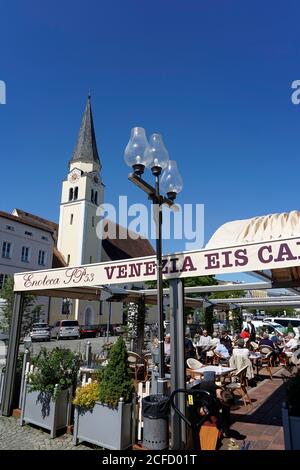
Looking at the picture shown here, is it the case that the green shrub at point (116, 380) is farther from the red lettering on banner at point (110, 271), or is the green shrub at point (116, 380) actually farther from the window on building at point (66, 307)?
the window on building at point (66, 307)

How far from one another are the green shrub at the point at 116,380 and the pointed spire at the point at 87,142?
Result: 1832 inches

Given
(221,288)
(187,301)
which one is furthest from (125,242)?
(221,288)

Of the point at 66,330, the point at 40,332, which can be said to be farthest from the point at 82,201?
the point at 40,332

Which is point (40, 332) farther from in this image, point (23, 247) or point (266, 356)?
point (266, 356)

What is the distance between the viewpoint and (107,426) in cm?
512

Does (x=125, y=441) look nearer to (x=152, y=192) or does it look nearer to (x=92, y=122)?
(x=152, y=192)

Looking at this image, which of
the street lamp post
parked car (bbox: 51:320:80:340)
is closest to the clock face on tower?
parked car (bbox: 51:320:80:340)

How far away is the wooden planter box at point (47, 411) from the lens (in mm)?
5809

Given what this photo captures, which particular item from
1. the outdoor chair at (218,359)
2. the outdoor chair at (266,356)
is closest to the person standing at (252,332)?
the outdoor chair at (266,356)

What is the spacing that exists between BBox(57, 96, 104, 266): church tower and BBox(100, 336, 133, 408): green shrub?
38383 millimetres

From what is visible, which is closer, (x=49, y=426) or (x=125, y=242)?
(x=49, y=426)

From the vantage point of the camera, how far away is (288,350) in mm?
13930

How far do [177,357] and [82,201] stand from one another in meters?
43.1
